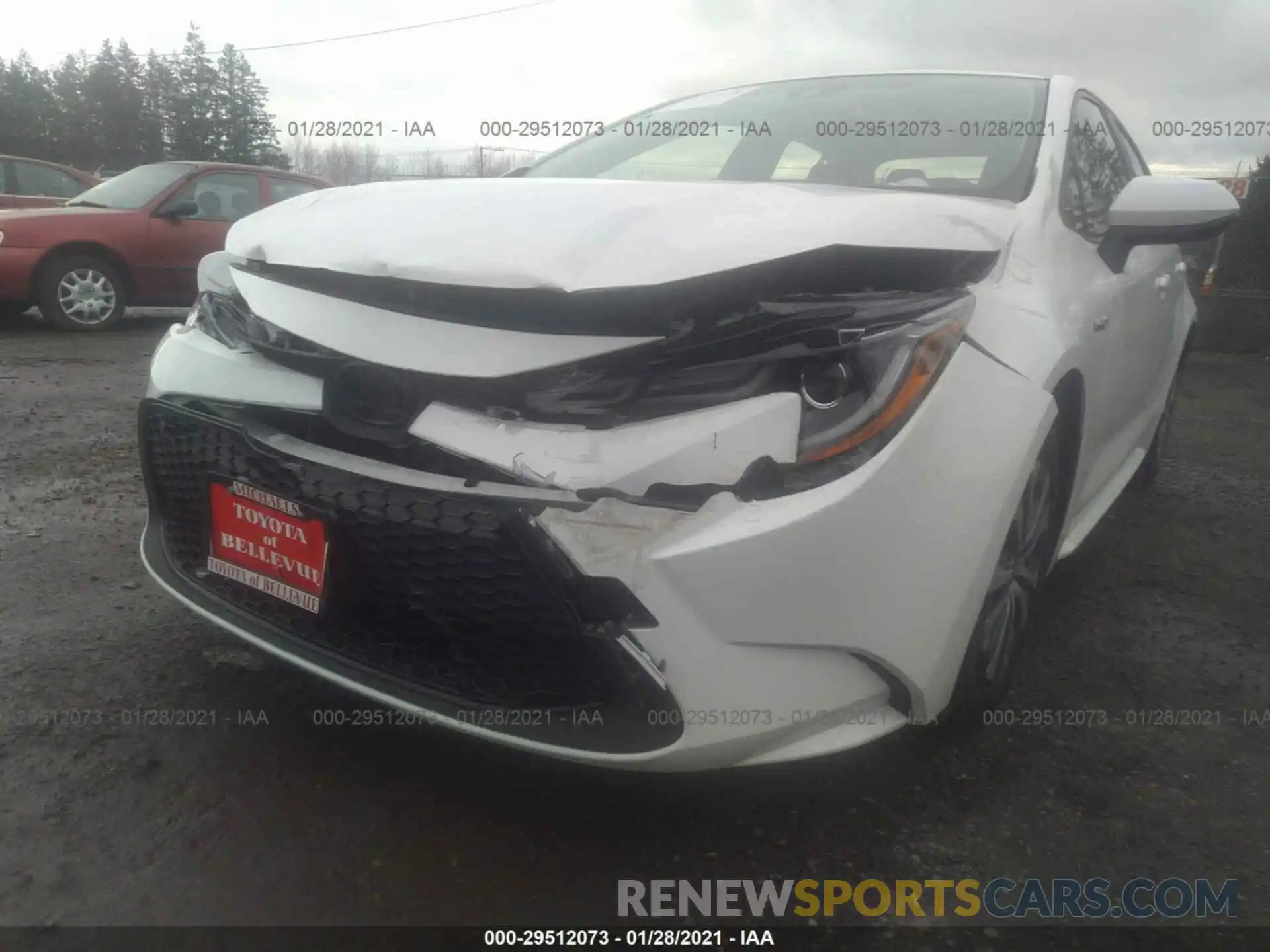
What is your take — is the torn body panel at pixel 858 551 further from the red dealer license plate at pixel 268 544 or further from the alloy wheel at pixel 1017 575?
the red dealer license plate at pixel 268 544

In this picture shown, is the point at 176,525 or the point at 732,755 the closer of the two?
the point at 732,755

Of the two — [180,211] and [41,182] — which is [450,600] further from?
[41,182]

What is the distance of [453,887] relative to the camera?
1.56m

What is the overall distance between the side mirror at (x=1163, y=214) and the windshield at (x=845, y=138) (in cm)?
25

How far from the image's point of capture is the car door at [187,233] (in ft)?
24.0

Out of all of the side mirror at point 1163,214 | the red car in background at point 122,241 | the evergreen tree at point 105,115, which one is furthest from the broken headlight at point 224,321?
the evergreen tree at point 105,115

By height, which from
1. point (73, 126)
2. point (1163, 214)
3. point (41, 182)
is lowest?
point (1163, 214)

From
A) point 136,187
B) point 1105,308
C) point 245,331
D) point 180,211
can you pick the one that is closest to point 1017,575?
point 1105,308

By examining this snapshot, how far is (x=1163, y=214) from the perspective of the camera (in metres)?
2.25

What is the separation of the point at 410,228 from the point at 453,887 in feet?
3.58

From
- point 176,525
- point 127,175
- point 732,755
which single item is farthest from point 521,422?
point 127,175

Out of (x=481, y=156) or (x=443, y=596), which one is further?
(x=481, y=156)

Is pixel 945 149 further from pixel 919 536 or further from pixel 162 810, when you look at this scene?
pixel 162 810

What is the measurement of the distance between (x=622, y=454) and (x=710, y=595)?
241 mm
